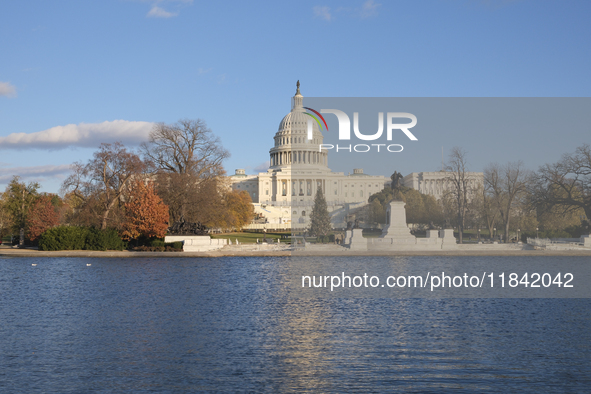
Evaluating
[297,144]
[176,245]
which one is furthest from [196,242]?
[297,144]

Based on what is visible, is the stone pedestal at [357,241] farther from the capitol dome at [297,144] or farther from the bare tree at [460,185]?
the capitol dome at [297,144]

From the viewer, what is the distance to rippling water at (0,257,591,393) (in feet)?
42.2

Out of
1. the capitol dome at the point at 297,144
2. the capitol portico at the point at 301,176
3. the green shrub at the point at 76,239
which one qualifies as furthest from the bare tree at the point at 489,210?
the capitol dome at the point at 297,144

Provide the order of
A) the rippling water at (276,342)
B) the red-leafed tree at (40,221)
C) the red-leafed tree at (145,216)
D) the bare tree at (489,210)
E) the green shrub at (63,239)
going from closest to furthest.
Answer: the rippling water at (276,342) → the green shrub at (63,239) → the red-leafed tree at (145,216) → the red-leafed tree at (40,221) → the bare tree at (489,210)

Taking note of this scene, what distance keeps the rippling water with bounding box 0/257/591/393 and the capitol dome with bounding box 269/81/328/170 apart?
376 feet

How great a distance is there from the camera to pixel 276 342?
16672 mm

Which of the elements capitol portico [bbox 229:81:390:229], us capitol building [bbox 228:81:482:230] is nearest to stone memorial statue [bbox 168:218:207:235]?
us capitol building [bbox 228:81:482:230]

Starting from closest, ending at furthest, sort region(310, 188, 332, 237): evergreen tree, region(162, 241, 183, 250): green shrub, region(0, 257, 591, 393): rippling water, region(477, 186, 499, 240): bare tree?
region(0, 257, 591, 393): rippling water < region(162, 241, 183, 250): green shrub < region(477, 186, 499, 240): bare tree < region(310, 188, 332, 237): evergreen tree

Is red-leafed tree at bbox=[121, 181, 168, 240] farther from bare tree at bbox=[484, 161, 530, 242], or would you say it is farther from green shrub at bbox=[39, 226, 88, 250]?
bare tree at bbox=[484, 161, 530, 242]

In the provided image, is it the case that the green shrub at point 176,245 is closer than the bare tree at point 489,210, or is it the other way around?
the green shrub at point 176,245

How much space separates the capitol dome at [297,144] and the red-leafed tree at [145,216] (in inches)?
3574

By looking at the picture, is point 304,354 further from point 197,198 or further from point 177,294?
point 197,198

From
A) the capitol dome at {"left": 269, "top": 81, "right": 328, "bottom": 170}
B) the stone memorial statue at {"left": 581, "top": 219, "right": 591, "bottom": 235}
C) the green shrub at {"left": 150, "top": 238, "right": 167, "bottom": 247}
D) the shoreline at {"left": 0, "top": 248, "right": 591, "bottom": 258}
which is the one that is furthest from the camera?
the capitol dome at {"left": 269, "top": 81, "right": 328, "bottom": 170}

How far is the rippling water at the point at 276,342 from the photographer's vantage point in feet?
42.2
